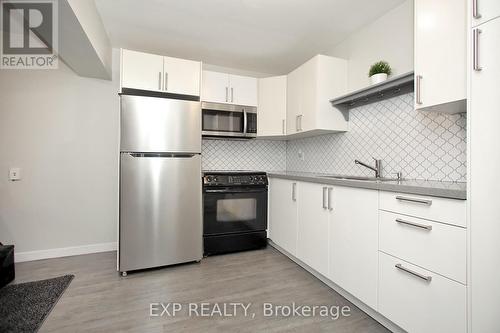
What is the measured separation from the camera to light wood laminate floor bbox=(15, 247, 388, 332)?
155 centimetres

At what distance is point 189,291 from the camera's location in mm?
1963

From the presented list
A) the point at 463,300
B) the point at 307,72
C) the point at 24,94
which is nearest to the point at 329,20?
the point at 307,72

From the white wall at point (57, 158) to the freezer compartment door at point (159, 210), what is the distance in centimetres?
83

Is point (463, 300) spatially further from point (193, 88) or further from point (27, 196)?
point (27, 196)

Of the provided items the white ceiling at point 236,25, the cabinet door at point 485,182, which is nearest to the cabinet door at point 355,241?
the cabinet door at point 485,182

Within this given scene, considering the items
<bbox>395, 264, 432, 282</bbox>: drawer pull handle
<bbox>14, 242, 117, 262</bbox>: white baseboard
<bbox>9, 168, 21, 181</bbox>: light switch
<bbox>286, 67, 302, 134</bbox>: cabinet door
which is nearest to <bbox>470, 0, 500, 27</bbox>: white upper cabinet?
<bbox>395, 264, 432, 282</bbox>: drawer pull handle

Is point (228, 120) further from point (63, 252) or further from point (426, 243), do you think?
point (63, 252)

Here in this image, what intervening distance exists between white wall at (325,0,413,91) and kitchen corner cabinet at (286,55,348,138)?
0.14 m

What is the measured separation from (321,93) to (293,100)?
0.46m

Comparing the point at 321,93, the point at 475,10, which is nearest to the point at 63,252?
the point at 321,93

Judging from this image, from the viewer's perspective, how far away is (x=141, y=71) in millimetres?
2348

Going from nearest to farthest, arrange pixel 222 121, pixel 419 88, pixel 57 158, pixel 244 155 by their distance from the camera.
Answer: pixel 419 88 < pixel 57 158 < pixel 222 121 < pixel 244 155

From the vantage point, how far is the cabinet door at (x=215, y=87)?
2.84m

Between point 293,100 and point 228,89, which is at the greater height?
point 228,89
